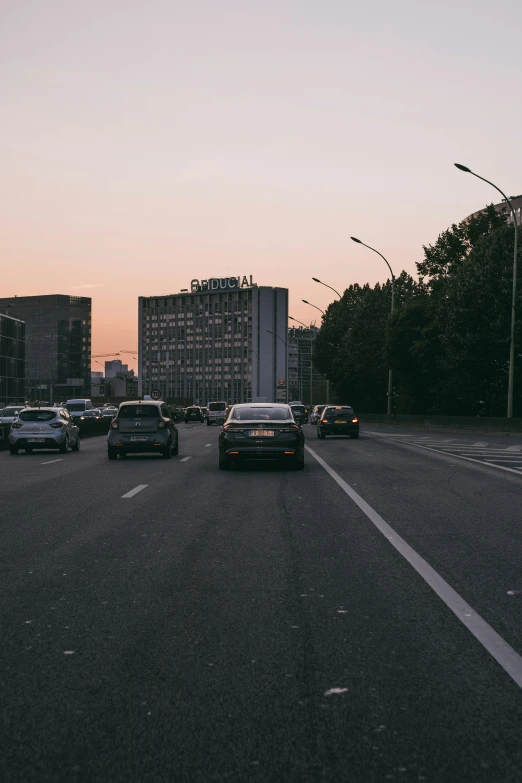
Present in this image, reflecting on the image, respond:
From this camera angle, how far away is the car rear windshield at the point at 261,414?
19.1 m

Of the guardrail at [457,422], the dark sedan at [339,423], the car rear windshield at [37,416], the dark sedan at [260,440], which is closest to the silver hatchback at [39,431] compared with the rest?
the car rear windshield at [37,416]

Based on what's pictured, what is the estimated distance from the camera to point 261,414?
1930 centimetres

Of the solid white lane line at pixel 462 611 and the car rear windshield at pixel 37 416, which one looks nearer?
the solid white lane line at pixel 462 611

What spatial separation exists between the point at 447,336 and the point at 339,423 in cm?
1823

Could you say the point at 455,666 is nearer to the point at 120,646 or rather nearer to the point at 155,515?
the point at 120,646

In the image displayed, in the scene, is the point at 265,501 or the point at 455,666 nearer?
the point at 455,666

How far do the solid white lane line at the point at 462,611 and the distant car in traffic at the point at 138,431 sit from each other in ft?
44.2

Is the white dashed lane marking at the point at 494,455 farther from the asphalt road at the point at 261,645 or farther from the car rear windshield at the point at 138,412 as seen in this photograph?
the asphalt road at the point at 261,645

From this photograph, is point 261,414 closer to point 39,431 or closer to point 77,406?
point 39,431

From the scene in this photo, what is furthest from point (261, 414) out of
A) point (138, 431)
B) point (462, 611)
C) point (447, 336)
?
point (447, 336)

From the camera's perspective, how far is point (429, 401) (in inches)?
2648

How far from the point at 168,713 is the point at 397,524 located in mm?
6633

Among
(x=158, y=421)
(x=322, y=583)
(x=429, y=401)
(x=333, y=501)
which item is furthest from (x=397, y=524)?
(x=429, y=401)

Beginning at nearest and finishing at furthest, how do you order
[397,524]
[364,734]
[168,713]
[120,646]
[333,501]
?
1. [364,734]
2. [168,713]
3. [120,646]
4. [397,524]
5. [333,501]
